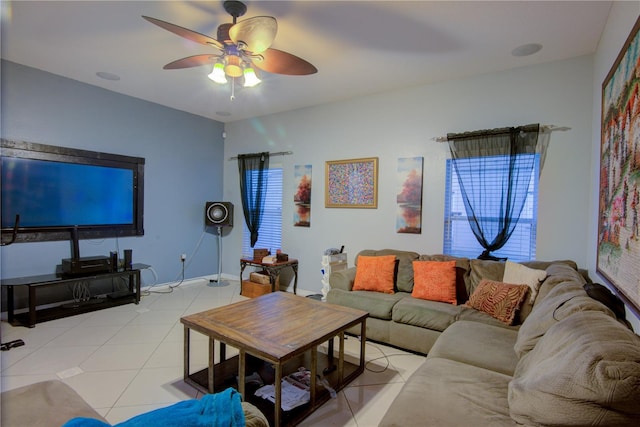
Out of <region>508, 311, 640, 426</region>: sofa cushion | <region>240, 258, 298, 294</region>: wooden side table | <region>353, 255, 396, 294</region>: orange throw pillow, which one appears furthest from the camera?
<region>240, 258, 298, 294</region>: wooden side table

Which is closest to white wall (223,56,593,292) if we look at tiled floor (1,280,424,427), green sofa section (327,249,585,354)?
green sofa section (327,249,585,354)

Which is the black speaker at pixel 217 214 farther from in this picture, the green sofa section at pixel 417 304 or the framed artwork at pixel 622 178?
the framed artwork at pixel 622 178

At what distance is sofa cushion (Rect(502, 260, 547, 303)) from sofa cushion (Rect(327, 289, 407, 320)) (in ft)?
3.24

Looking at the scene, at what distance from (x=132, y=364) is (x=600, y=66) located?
4598 millimetres

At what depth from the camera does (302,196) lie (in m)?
4.85

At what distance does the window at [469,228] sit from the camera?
3.27 m

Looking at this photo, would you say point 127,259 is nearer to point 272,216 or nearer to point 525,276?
point 272,216

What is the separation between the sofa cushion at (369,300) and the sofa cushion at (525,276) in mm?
989

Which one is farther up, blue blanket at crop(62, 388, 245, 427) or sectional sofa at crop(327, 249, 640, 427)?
blue blanket at crop(62, 388, 245, 427)

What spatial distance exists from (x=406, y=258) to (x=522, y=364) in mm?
2052

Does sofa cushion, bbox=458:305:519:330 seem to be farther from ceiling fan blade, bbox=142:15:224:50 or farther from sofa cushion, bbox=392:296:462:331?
ceiling fan blade, bbox=142:15:224:50

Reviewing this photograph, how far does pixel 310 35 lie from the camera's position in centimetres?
277

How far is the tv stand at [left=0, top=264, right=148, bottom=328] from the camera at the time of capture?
133 inches

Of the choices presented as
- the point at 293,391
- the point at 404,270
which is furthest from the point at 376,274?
the point at 293,391
